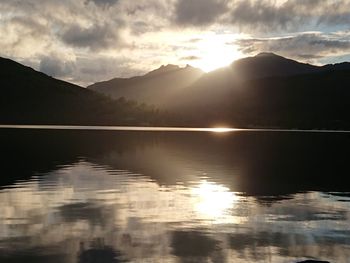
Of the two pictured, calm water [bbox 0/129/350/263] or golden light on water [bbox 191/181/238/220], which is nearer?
calm water [bbox 0/129/350/263]

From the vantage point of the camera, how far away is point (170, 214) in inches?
1442

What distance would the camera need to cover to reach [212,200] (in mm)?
43688

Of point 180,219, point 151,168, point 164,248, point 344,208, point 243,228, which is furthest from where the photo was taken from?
point 151,168

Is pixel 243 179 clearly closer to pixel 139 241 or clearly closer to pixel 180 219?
pixel 180 219

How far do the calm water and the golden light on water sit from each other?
Answer: 0.10m

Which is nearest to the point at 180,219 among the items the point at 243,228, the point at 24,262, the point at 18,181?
the point at 243,228

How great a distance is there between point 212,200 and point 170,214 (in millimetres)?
7992

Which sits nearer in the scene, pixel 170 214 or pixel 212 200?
pixel 170 214

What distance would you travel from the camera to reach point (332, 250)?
27188 millimetres

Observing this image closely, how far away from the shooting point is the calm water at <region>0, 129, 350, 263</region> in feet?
86.4

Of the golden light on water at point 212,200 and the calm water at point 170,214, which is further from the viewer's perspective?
the golden light on water at point 212,200

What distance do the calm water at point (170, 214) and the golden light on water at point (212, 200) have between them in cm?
10

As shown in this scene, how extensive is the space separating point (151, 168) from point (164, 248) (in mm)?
44545

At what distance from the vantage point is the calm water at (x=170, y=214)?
26344mm
